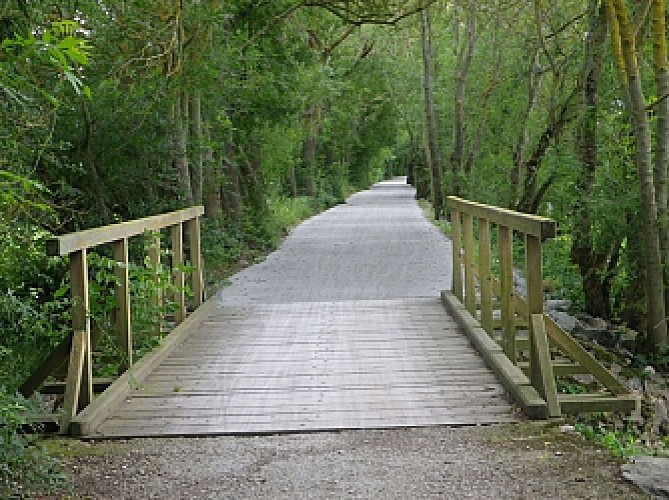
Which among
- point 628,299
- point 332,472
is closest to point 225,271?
point 628,299

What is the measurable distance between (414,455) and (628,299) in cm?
731

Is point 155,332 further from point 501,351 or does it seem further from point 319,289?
point 319,289

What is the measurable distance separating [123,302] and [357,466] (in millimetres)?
2484

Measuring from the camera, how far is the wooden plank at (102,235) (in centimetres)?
530

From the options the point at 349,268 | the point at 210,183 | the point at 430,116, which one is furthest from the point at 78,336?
the point at 430,116

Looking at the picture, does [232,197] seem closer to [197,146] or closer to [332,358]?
[197,146]

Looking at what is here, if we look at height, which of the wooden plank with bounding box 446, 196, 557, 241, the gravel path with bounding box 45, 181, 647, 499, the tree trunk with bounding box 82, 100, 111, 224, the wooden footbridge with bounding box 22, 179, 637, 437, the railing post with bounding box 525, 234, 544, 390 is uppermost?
the tree trunk with bounding box 82, 100, 111, 224

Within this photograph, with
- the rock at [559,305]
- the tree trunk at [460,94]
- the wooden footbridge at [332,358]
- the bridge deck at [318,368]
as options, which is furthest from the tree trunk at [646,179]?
the tree trunk at [460,94]

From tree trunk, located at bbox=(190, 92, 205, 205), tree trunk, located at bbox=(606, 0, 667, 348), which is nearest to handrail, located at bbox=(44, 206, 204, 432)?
tree trunk, located at bbox=(606, 0, 667, 348)

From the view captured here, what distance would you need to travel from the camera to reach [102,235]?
20.2ft

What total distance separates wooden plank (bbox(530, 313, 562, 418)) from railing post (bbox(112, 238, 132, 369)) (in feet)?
9.06

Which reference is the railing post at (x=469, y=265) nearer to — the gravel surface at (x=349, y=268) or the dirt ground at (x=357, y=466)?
the gravel surface at (x=349, y=268)

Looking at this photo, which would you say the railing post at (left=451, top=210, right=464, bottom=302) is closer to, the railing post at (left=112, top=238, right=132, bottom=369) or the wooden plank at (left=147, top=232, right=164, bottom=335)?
the wooden plank at (left=147, top=232, right=164, bottom=335)

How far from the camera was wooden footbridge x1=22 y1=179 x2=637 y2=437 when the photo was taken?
18.9ft
